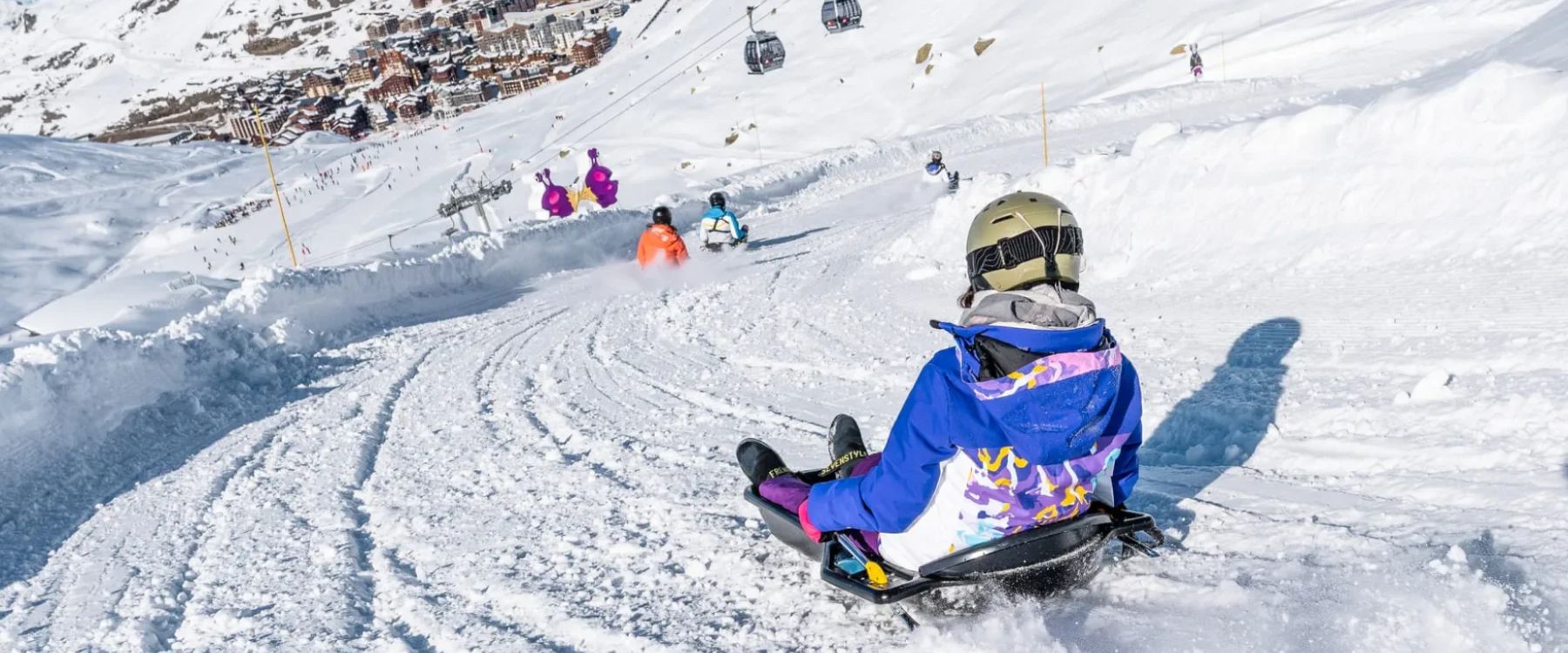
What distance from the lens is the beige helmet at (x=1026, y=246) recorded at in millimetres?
2768

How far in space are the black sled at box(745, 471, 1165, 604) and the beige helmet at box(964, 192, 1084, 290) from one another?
794 millimetres

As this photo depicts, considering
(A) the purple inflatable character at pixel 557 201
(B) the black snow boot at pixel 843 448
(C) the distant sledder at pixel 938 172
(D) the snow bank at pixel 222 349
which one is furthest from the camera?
(A) the purple inflatable character at pixel 557 201

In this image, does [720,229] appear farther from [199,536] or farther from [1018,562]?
[1018,562]

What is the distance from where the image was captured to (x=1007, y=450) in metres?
2.88

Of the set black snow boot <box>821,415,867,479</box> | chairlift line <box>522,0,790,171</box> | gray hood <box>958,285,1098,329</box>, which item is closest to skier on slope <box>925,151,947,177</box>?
black snow boot <box>821,415,867,479</box>

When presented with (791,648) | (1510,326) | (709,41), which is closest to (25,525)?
(791,648)

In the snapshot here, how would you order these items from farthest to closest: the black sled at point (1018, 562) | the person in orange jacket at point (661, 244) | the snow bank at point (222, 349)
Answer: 1. the person in orange jacket at point (661, 244)
2. the snow bank at point (222, 349)
3. the black sled at point (1018, 562)

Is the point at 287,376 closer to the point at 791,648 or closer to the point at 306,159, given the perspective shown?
the point at 791,648

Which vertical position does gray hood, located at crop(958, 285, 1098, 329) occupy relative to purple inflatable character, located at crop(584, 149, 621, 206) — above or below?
above

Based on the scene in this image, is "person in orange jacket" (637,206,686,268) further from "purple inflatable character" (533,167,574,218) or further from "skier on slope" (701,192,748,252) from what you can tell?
"purple inflatable character" (533,167,574,218)

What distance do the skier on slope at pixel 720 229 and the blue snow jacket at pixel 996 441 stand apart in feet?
38.1

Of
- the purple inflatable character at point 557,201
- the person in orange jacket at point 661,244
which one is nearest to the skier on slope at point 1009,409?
the person in orange jacket at point 661,244

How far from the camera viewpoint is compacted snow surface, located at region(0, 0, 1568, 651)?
324 cm

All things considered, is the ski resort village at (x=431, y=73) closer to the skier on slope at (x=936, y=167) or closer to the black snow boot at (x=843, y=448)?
the skier on slope at (x=936, y=167)
